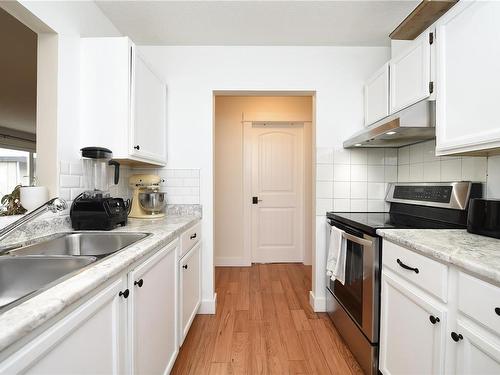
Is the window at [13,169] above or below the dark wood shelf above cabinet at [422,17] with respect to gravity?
below

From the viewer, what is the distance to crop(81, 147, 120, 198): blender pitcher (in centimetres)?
144

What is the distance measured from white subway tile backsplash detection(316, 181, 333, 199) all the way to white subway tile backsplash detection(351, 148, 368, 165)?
30cm

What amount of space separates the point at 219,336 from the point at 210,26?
7.90 feet

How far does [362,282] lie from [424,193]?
2.68 feet

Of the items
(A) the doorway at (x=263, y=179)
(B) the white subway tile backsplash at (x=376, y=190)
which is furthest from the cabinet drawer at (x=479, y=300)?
(A) the doorway at (x=263, y=179)

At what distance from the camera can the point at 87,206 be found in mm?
1429

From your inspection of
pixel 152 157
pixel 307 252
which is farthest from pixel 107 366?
pixel 307 252

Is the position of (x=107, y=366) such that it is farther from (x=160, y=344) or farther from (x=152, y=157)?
(x=152, y=157)

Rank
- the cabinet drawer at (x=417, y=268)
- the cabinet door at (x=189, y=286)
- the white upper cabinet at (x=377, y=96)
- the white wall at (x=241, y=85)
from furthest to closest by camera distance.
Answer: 1. the white wall at (x=241, y=85)
2. the white upper cabinet at (x=377, y=96)
3. the cabinet door at (x=189, y=286)
4. the cabinet drawer at (x=417, y=268)

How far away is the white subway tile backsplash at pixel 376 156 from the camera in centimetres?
231

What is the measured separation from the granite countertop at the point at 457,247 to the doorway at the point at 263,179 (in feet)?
7.23

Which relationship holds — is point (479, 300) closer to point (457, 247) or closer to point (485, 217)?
point (457, 247)

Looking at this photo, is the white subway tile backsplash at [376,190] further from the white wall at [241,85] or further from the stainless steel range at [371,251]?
the white wall at [241,85]

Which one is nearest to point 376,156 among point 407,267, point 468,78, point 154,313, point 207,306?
point 468,78
